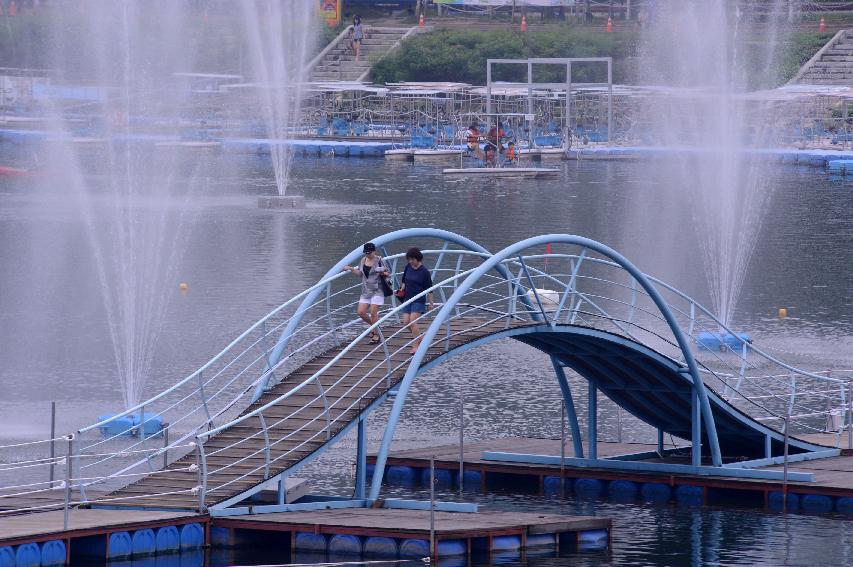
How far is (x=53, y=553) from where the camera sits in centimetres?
2330

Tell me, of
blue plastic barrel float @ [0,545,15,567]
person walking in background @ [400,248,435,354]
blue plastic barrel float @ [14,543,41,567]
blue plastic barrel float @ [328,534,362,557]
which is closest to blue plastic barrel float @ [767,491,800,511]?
person walking in background @ [400,248,435,354]

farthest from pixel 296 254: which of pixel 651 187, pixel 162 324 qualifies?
pixel 651 187

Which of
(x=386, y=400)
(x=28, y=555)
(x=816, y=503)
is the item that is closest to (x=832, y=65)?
(x=816, y=503)

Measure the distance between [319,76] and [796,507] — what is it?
102196mm

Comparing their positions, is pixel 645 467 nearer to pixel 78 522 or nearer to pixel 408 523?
pixel 408 523

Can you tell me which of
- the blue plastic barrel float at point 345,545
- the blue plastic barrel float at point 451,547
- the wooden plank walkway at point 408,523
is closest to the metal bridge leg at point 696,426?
the wooden plank walkway at point 408,523

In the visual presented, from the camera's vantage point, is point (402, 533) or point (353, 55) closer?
point (402, 533)

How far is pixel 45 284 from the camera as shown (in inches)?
2207

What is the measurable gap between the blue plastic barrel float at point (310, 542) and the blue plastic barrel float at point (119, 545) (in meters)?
2.36

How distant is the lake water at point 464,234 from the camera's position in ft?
95.8

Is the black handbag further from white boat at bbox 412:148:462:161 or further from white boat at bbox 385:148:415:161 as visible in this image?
white boat at bbox 385:148:415:161

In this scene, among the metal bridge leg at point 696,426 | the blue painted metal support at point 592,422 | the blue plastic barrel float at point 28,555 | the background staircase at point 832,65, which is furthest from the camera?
the background staircase at point 832,65

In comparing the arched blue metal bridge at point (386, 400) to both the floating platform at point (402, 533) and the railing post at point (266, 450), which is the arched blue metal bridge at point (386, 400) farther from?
the floating platform at point (402, 533)

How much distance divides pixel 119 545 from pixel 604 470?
10126 mm
